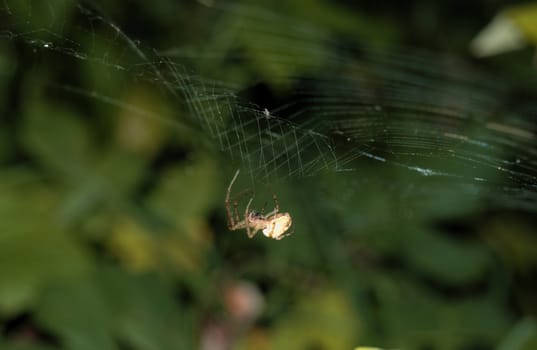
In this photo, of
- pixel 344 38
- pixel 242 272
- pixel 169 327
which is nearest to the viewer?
pixel 169 327

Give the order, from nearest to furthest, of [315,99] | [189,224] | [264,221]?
[264,221] → [315,99] → [189,224]

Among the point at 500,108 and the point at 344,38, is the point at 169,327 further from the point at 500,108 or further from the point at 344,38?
the point at 500,108

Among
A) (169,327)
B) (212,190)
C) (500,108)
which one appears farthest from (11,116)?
(500,108)

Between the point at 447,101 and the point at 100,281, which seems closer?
the point at 100,281

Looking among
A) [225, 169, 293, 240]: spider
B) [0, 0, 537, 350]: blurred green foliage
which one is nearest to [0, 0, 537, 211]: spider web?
[0, 0, 537, 350]: blurred green foliage

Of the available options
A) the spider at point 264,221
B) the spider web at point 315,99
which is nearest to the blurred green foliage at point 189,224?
the spider web at point 315,99

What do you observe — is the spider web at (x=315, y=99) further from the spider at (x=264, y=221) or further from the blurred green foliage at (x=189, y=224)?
the spider at (x=264, y=221)
